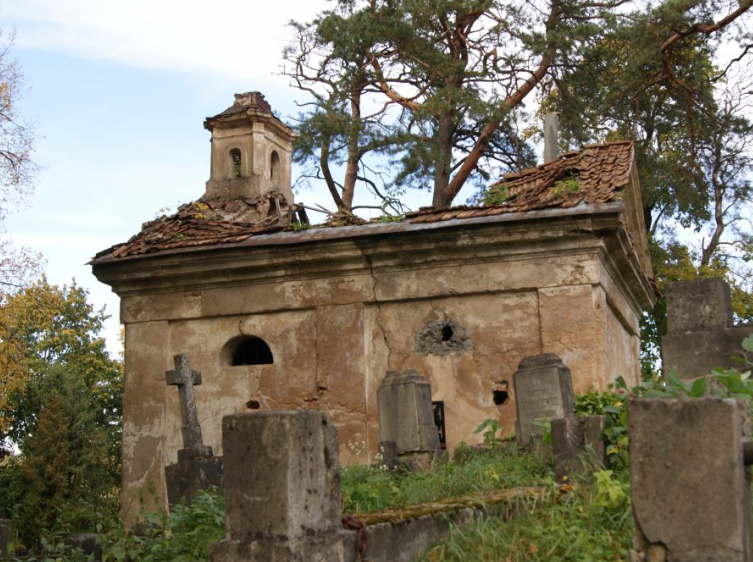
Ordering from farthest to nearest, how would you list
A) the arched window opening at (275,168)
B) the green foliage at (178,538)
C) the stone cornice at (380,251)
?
the arched window opening at (275,168) < the stone cornice at (380,251) < the green foliage at (178,538)

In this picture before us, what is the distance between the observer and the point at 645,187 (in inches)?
924

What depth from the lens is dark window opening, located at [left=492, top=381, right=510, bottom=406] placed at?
1112 cm

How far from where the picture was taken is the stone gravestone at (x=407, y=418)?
9.15 meters

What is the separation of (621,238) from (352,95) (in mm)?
13200

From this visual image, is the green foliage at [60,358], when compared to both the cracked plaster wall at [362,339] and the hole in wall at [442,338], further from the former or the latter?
the hole in wall at [442,338]

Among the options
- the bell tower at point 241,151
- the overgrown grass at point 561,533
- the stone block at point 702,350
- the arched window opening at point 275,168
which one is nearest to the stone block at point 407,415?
the stone block at point 702,350

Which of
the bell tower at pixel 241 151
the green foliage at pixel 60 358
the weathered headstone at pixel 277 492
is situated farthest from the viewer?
the green foliage at pixel 60 358

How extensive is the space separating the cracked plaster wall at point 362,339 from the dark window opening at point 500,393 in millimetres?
49

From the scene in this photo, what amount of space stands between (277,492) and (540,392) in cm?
424

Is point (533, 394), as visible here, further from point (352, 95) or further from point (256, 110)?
point (352, 95)

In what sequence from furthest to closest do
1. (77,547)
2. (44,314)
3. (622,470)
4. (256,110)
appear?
(44,314) → (256,110) → (77,547) → (622,470)

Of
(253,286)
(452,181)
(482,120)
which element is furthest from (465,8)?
(253,286)

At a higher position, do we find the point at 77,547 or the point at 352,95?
the point at 352,95

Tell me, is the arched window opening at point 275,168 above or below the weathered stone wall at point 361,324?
above
